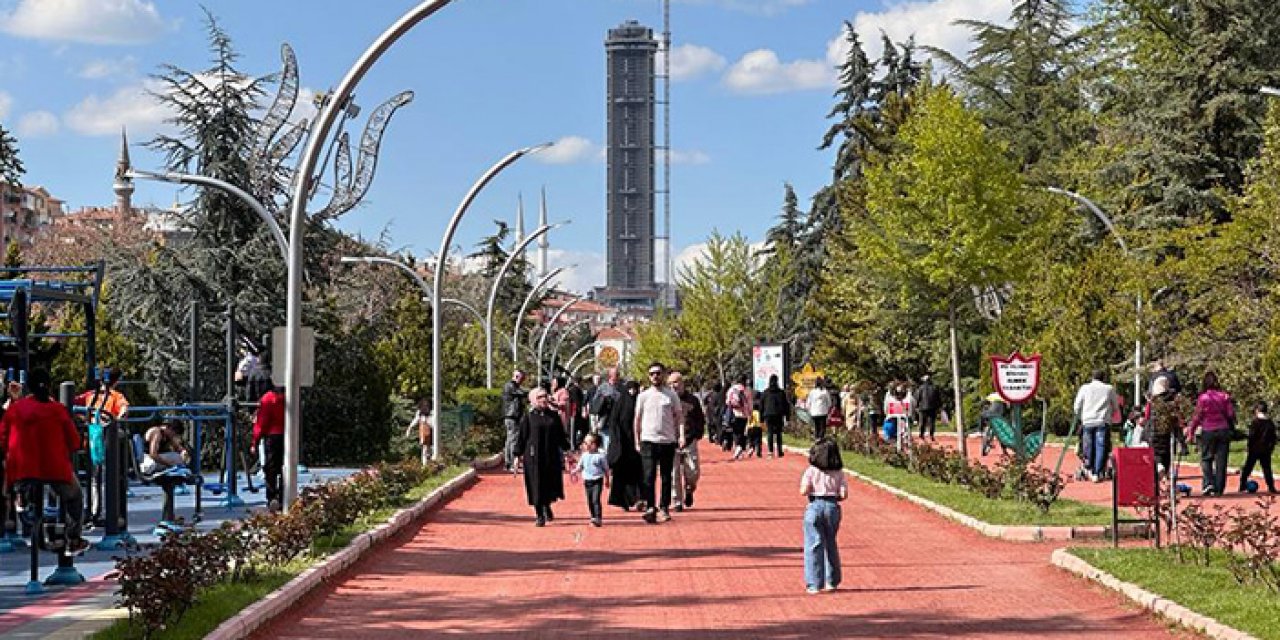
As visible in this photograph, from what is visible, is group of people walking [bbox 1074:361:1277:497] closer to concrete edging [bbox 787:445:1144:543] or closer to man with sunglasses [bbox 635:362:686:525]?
Answer: concrete edging [bbox 787:445:1144:543]

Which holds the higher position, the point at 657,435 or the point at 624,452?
the point at 657,435

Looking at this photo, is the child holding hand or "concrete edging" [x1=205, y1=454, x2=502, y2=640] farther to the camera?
the child holding hand

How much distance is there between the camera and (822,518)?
49.3 feet

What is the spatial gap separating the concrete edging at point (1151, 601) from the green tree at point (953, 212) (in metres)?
18.8

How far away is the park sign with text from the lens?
24906 millimetres

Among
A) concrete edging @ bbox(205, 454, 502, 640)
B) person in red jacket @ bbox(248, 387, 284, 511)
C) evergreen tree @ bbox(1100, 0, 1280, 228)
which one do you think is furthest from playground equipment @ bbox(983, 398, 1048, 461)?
evergreen tree @ bbox(1100, 0, 1280, 228)

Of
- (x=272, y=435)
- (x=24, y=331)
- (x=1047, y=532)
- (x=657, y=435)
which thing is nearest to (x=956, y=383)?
(x=657, y=435)

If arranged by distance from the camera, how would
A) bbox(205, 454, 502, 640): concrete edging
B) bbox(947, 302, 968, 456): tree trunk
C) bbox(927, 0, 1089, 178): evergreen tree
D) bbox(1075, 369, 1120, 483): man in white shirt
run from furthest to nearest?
bbox(927, 0, 1089, 178): evergreen tree, bbox(947, 302, 968, 456): tree trunk, bbox(1075, 369, 1120, 483): man in white shirt, bbox(205, 454, 502, 640): concrete edging

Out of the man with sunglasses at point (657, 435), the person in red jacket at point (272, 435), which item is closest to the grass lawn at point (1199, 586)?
Result: the man with sunglasses at point (657, 435)

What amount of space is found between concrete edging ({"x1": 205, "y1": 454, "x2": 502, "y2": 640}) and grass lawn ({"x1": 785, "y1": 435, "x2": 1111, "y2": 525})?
650 centimetres

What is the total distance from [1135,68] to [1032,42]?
54.0ft

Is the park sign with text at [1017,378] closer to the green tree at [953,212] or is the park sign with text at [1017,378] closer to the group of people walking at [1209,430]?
the group of people walking at [1209,430]

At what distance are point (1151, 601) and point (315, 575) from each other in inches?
261

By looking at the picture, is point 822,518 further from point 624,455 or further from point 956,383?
point 956,383
